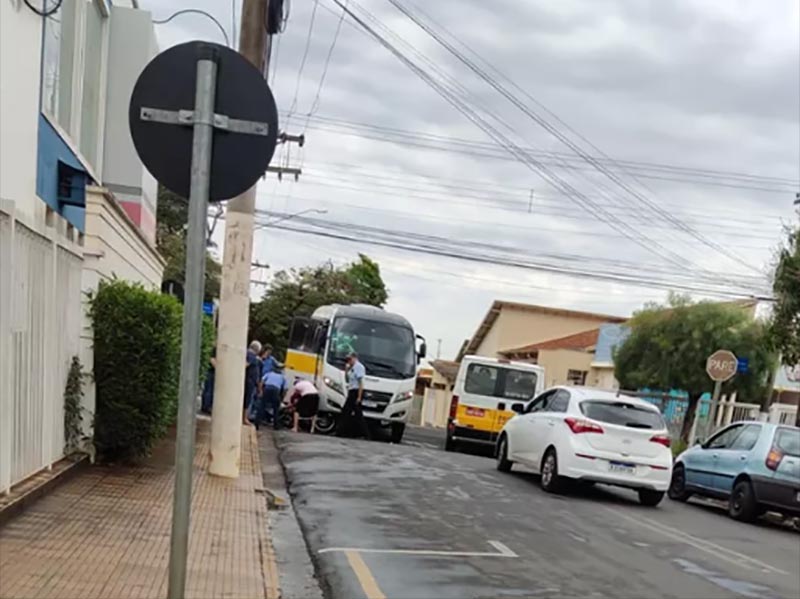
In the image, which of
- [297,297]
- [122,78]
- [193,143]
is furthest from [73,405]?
[297,297]

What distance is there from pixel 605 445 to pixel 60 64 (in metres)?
9.00

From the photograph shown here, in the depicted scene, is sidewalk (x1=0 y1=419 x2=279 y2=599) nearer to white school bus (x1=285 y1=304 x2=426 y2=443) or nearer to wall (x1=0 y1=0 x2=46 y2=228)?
wall (x1=0 y1=0 x2=46 y2=228)

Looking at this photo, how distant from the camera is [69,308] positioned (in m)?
9.26

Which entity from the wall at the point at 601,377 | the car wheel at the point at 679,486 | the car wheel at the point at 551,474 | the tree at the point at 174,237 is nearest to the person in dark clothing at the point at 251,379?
the car wheel at the point at 551,474

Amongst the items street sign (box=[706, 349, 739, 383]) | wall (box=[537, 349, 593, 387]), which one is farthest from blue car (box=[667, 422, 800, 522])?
wall (box=[537, 349, 593, 387])

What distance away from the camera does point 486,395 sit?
22.4 metres

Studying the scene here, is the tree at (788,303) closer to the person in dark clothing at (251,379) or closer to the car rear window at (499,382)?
the car rear window at (499,382)

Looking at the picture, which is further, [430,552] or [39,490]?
[430,552]

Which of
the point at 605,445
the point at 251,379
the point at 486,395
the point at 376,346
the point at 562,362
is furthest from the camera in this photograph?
the point at 562,362

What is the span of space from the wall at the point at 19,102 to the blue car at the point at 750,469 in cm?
1054

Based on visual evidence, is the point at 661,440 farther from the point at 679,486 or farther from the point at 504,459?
the point at 504,459

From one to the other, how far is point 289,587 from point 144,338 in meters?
4.19

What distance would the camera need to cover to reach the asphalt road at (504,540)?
7.66 metres

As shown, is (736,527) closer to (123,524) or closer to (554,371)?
(123,524)
